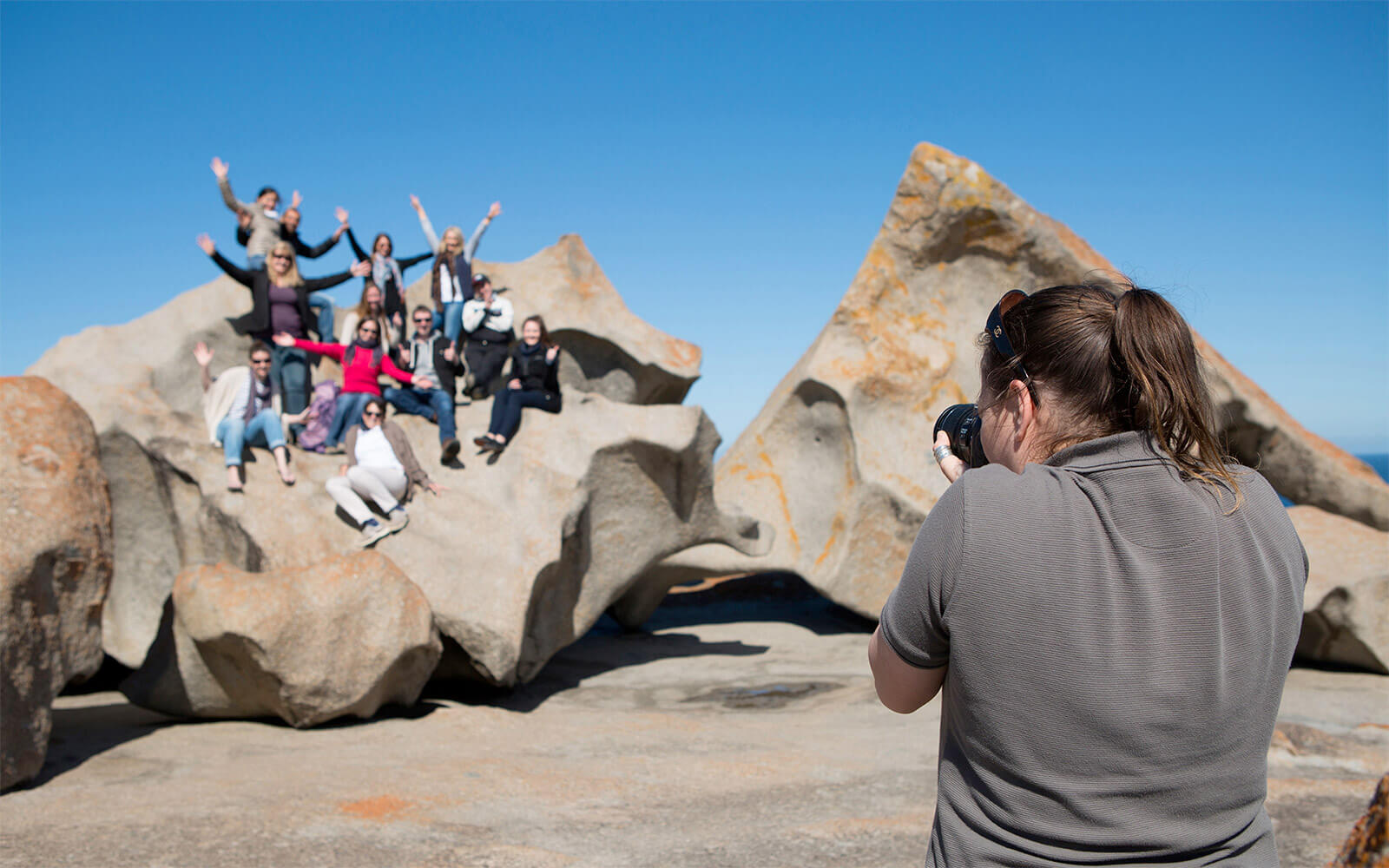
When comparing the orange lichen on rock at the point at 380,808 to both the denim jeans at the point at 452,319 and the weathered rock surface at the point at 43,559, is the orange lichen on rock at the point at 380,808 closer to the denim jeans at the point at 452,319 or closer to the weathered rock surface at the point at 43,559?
the weathered rock surface at the point at 43,559

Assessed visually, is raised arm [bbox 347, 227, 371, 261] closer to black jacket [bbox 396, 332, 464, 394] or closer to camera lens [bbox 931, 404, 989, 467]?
black jacket [bbox 396, 332, 464, 394]

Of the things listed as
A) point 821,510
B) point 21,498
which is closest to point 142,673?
point 21,498

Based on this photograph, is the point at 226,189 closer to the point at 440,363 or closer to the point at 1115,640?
the point at 440,363

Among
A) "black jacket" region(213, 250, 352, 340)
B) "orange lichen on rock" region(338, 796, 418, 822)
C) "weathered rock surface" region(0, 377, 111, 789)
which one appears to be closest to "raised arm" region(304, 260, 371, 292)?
"black jacket" region(213, 250, 352, 340)

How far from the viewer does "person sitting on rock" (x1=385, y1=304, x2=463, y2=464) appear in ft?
25.7

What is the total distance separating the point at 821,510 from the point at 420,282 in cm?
468

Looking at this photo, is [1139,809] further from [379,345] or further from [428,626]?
[379,345]

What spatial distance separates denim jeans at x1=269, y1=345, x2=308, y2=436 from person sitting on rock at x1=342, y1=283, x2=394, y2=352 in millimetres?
434

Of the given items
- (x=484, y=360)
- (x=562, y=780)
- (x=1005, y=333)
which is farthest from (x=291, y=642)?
(x=1005, y=333)

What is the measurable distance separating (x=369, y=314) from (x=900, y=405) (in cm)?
507

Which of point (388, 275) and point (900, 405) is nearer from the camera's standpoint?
point (388, 275)

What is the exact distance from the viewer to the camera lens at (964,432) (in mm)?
1508

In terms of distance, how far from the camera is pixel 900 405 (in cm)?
1010

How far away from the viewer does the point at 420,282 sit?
34.0ft
